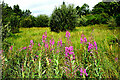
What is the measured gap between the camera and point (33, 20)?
19.0 metres

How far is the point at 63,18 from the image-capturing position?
10219 millimetres

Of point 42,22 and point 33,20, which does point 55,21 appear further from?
point 33,20

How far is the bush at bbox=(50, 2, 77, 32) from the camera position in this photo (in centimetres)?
1024

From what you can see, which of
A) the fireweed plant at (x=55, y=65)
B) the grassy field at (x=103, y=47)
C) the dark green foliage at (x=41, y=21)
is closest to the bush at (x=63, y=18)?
the grassy field at (x=103, y=47)

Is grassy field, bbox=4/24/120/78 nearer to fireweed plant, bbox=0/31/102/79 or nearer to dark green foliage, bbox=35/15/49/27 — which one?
fireweed plant, bbox=0/31/102/79

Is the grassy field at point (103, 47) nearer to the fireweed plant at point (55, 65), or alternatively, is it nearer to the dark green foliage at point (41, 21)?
the fireweed plant at point (55, 65)

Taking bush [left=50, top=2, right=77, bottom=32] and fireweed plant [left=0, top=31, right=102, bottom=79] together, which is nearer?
fireweed plant [left=0, top=31, right=102, bottom=79]

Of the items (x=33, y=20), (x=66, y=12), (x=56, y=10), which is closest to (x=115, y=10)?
(x=66, y=12)

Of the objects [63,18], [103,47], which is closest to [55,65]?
[103,47]

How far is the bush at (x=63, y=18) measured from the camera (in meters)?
10.2

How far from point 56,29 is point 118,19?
639 cm

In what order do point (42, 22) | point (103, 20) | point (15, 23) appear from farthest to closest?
point (42, 22)
point (103, 20)
point (15, 23)

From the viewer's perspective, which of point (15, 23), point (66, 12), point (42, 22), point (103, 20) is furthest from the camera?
point (42, 22)

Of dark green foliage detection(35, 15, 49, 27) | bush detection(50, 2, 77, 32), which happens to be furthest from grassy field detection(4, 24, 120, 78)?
dark green foliage detection(35, 15, 49, 27)
